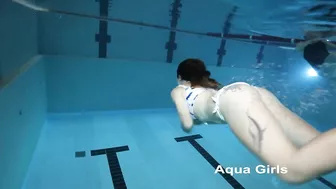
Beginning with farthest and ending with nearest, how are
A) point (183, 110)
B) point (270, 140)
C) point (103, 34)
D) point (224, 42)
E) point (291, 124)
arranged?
point (224, 42)
point (103, 34)
point (183, 110)
point (291, 124)
point (270, 140)

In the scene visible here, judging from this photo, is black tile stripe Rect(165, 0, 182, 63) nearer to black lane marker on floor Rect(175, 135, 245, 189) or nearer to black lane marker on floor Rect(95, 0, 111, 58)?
black lane marker on floor Rect(95, 0, 111, 58)

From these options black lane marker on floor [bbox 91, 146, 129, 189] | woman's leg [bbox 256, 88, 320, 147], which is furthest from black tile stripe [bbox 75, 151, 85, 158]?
woman's leg [bbox 256, 88, 320, 147]

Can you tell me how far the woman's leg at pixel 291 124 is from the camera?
146 centimetres

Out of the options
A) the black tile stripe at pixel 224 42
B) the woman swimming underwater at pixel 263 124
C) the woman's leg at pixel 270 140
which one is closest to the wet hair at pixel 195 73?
the woman swimming underwater at pixel 263 124

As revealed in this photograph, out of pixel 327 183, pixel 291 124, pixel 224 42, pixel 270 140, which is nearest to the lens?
pixel 270 140

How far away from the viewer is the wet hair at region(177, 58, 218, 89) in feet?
6.92

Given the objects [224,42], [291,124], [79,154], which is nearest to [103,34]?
[79,154]

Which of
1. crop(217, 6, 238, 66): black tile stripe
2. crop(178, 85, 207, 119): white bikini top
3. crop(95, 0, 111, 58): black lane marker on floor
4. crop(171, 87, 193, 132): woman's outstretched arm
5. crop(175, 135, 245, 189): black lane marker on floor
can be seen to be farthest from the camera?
crop(217, 6, 238, 66): black tile stripe

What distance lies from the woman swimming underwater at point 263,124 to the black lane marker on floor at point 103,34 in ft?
10.1

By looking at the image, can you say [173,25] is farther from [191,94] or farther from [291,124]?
[291,124]

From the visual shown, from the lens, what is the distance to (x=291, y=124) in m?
1.52

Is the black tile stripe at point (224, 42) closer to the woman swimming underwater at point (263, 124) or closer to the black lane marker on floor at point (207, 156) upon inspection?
the black lane marker on floor at point (207, 156)

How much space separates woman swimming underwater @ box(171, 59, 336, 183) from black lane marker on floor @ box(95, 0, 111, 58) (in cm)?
309

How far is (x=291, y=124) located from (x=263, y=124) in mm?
356
